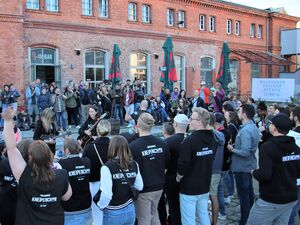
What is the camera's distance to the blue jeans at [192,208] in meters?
4.90

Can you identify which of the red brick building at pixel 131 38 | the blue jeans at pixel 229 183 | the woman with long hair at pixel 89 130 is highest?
the red brick building at pixel 131 38

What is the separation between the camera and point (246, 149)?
5.60 metres

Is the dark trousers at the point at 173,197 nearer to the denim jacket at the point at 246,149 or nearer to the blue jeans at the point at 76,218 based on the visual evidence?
the denim jacket at the point at 246,149

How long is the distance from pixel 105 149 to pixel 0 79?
1404 centimetres

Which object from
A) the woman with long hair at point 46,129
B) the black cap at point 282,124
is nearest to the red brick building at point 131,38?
the woman with long hair at point 46,129

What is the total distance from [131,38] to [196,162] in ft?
63.2

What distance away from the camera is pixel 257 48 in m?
33.9

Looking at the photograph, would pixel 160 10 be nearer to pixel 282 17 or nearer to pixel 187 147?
pixel 282 17

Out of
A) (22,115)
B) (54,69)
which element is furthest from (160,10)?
(22,115)

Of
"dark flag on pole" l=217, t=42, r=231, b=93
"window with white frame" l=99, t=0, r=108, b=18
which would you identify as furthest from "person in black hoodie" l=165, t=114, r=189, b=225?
"window with white frame" l=99, t=0, r=108, b=18

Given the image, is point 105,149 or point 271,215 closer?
point 271,215

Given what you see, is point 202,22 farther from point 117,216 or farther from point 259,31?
point 117,216

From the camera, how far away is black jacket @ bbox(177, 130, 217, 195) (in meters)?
4.77

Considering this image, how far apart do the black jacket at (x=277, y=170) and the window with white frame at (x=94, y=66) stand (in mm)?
17757
